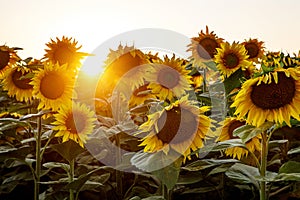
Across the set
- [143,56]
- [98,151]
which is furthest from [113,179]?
[143,56]

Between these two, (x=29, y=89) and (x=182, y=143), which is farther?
(x=29, y=89)

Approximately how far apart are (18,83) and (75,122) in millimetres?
508

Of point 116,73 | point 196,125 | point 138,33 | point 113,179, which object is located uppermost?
point 138,33

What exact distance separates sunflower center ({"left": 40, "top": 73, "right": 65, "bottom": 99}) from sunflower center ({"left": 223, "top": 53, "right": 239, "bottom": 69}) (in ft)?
3.14

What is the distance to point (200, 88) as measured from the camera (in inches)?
108

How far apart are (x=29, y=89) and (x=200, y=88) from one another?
3.48 ft

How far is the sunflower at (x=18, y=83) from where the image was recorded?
2006 millimetres

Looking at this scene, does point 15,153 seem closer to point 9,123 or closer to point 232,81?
point 9,123

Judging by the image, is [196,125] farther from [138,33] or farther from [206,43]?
[206,43]

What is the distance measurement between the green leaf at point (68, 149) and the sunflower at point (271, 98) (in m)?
0.56

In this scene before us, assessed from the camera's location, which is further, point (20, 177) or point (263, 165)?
point (20, 177)

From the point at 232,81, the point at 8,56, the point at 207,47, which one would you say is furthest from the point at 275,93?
the point at 207,47

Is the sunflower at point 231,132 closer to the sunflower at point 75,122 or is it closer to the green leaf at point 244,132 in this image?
the green leaf at point 244,132

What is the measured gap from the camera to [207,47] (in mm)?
2693
